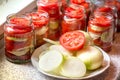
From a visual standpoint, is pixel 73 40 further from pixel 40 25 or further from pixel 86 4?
pixel 86 4

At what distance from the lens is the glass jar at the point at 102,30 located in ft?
3.18

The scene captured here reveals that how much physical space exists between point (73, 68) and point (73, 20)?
0.73 ft

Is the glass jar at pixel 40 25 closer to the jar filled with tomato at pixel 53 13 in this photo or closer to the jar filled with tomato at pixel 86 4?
the jar filled with tomato at pixel 53 13

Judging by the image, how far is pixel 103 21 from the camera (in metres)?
0.98

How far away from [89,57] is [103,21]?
17 centimetres

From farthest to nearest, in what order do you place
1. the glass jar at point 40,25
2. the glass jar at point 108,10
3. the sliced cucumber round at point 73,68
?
the glass jar at point 108,10 → the glass jar at point 40,25 → the sliced cucumber round at point 73,68

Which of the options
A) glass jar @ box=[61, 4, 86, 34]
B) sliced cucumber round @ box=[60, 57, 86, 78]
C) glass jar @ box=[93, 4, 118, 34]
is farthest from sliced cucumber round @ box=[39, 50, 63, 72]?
glass jar @ box=[93, 4, 118, 34]

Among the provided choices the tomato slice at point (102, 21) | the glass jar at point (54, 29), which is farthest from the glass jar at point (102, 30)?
the glass jar at point (54, 29)

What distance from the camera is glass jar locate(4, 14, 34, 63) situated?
0.87m

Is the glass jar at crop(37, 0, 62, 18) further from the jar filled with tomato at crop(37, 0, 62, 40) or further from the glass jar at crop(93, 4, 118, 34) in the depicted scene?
the glass jar at crop(93, 4, 118, 34)

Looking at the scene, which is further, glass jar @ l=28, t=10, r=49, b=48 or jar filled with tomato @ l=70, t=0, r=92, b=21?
jar filled with tomato @ l=70, t=0, r=92, b=21

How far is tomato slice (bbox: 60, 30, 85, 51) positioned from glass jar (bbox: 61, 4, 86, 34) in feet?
0.23

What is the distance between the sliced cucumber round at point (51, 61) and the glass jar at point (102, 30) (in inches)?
7.1

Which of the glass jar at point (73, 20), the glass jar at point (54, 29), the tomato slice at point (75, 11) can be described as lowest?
the glass jar at point (54, 29)
